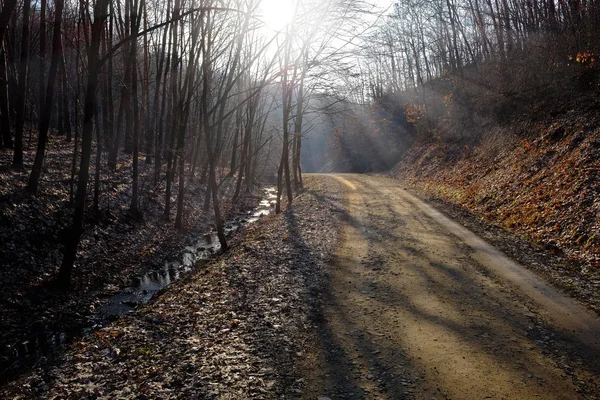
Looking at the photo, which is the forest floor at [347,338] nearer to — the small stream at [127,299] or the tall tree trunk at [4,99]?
the small stream at [127,299]

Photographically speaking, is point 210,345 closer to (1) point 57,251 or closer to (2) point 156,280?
(2) point 156,280

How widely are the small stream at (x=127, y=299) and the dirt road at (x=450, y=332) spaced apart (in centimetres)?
477

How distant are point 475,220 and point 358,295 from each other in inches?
323

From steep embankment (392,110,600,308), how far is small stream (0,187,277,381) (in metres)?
9.23

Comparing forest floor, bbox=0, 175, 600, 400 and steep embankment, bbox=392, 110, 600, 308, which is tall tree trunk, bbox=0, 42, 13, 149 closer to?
forest floor, bbox=0, 175, 600, 400

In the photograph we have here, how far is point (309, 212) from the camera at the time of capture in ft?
58.3

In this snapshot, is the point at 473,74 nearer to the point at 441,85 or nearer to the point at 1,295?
the point at 441,85

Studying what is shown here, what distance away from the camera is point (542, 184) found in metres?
14.1

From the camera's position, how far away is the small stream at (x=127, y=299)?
7.06 metres

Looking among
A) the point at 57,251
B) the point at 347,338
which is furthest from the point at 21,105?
the point at 347,338

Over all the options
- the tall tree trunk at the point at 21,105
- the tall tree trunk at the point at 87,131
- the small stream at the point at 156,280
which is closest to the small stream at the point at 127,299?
the small stream at the point at 156,280

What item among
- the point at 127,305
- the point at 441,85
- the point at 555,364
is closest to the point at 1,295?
the point at 127,305

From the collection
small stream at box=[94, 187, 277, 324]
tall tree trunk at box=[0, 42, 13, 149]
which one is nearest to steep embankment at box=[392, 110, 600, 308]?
small stream at box=[94, 187, 277, 324]

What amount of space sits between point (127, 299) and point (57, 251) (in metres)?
3.09
